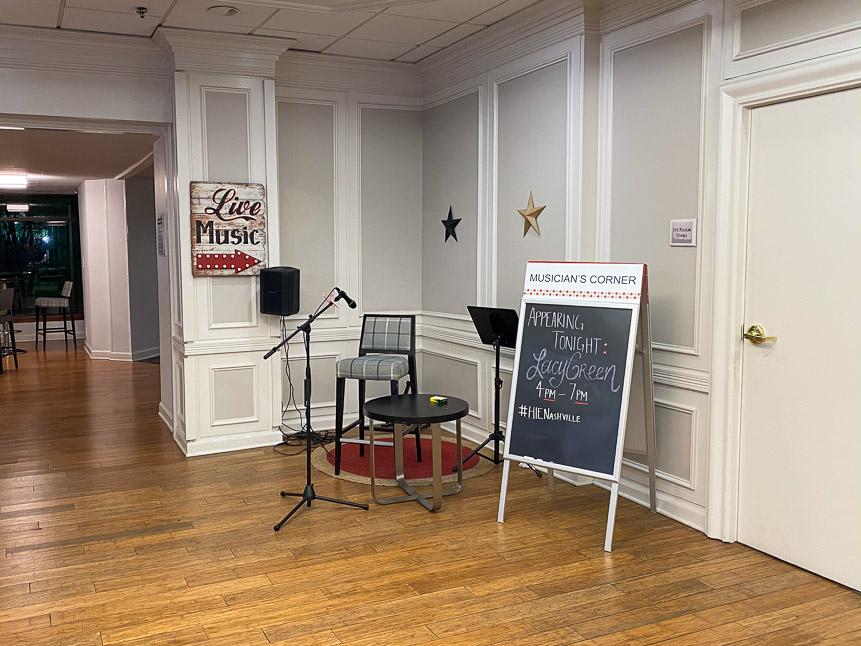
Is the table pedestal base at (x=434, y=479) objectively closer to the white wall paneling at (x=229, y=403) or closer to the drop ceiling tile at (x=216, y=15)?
the white wall paneling at (x=229, y=403)

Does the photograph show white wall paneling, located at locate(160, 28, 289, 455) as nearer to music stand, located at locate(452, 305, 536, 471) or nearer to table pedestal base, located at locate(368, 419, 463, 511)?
table pedestal base, located at locate(368, 419, 463, 511)

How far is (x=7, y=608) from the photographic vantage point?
314 cm

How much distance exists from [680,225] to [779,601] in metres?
1.83

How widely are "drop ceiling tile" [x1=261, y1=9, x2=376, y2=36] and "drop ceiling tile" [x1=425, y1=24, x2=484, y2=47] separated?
0.62m

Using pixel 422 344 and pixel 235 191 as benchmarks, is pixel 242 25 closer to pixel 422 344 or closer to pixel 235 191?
pixel 235 191

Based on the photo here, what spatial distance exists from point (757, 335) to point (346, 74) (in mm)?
3748

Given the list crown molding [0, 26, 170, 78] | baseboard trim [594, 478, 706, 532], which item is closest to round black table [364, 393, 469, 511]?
baseboard trim [594, 478, 706, 532]

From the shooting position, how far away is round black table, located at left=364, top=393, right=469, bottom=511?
4156 mm

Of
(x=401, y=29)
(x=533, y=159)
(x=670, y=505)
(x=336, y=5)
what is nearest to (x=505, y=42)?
(x=401, y=29)

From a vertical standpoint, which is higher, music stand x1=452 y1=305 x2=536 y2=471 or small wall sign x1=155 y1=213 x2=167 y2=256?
small wall sign x1=155 y1=213 x2=167 y2=256

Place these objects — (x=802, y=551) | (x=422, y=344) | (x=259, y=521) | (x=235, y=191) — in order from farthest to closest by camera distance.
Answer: (x=422, y=344), (x=235, y=191), (x=259, y=521), (x=802, y=551)

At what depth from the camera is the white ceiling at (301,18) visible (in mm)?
4523

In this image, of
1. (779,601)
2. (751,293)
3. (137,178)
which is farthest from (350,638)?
(137,178)

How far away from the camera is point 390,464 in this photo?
511 centimetres
